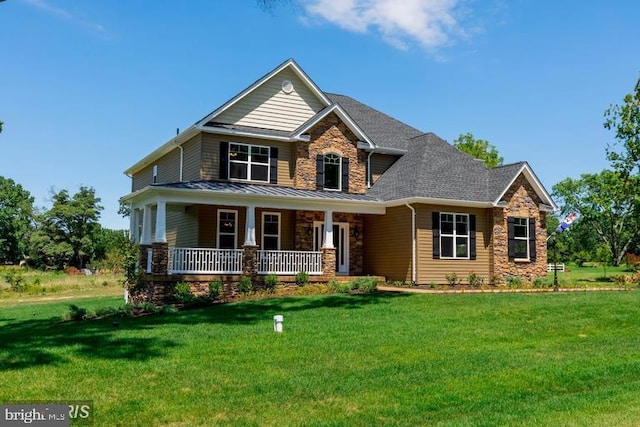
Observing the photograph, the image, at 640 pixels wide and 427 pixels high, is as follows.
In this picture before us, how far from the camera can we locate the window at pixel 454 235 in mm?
22359

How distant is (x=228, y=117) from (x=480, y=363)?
50.2 feet

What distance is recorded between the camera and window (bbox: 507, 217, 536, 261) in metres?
23.7

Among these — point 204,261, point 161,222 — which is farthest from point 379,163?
point 161,222

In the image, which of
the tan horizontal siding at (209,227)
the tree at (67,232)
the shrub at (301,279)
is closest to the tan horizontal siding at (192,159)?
the tan horizontal siding at (209,227)

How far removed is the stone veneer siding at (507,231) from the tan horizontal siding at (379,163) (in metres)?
5.28

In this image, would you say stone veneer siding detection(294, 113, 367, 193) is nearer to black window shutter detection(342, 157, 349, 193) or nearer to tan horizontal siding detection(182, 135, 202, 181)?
black window shutter detection(342, 157, 349, 193)

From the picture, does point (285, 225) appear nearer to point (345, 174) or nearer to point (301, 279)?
point (301, 279)

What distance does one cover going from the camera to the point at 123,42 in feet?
51.0

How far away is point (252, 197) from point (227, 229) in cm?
277

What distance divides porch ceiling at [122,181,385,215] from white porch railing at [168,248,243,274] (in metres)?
1.70

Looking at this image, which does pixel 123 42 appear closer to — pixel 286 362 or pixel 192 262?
pixel 192 262

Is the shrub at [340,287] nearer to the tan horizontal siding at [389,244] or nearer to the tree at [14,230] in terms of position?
the tan horizontal siding at [389,244]

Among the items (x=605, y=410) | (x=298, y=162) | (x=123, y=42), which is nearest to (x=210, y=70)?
(x=123, y=42)

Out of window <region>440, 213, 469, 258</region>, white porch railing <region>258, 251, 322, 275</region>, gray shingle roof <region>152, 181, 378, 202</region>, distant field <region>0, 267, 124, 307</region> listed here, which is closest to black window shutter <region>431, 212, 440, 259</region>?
window <region>440, 213, 469, 258</region>
